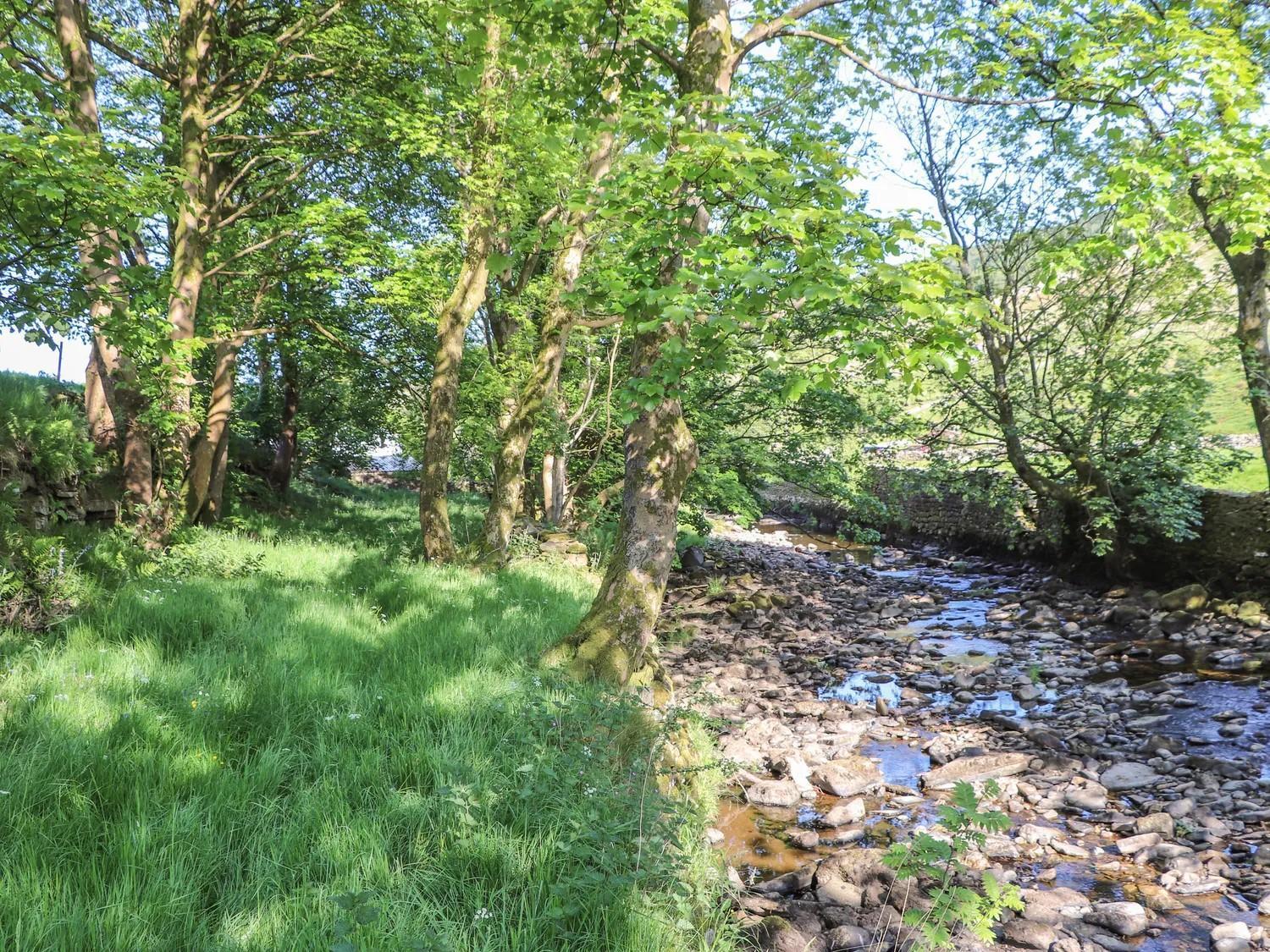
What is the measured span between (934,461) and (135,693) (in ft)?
49.2

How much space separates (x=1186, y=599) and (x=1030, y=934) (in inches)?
434

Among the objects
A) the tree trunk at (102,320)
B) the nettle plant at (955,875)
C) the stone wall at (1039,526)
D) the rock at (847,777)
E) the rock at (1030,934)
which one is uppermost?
the tree trunk at (102,320)

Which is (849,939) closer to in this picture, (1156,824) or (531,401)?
(1156,824)

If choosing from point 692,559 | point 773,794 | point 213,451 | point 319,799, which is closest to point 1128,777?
point 773,794

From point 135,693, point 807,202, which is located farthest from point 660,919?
point 807,202

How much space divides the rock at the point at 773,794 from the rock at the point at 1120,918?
7.10 feet

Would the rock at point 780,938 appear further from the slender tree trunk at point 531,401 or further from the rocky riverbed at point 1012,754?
the slender tree trunk at point 531,401

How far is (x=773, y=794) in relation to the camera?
592 cm

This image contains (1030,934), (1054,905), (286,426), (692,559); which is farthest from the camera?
(286,426)

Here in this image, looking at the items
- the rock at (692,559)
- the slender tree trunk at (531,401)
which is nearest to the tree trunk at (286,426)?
the slender tree trunk at (531,401)

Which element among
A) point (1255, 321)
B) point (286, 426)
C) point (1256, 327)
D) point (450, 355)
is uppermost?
point (1255, 321)

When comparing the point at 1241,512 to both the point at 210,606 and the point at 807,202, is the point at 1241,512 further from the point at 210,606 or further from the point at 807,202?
the point at 210,606

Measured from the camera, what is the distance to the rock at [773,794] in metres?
5.86

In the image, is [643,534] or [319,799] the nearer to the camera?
[319,799]
